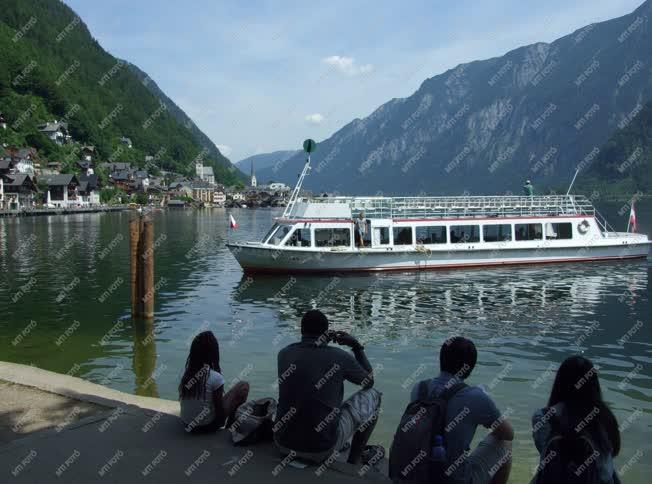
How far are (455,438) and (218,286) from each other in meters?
24.9

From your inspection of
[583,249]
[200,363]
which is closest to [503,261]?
[583,249]

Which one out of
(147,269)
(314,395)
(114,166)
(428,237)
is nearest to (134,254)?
(147,269)

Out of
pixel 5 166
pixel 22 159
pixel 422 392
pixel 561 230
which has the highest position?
pixel 22 159

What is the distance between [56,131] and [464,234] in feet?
498

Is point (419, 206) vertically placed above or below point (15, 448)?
above

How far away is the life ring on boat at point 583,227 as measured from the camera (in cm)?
3722

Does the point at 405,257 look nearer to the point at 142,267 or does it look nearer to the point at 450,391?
the point at 142,267

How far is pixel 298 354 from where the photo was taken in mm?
6273

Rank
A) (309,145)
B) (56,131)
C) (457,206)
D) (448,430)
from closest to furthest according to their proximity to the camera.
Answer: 1. (448,430)
2. (309,145)
3. (457,206)
4. (56,131)

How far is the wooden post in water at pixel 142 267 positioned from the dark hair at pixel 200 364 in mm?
12692

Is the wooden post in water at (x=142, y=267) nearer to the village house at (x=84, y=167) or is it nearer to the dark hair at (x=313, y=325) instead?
the dark hair at (x=313, y=325)

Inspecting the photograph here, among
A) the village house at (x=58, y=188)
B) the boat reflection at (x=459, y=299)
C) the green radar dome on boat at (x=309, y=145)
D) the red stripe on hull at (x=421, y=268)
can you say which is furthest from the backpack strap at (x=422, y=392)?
the village house at (x=58, y=188)

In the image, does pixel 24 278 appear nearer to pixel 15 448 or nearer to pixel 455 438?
pixel 15 448

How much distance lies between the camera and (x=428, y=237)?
34.2m
